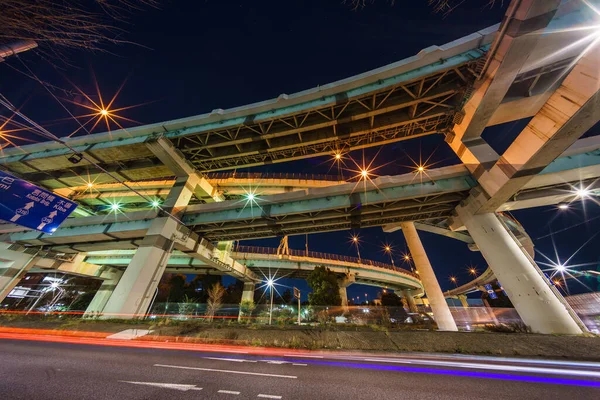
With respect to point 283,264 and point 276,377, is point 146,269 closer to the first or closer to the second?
point 276,377

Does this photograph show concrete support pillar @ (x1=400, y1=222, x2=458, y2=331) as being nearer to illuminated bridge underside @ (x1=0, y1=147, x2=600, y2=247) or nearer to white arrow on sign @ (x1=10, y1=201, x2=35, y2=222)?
illuminated bridge underside @ (x1=0, y1=147, x2=600, y2=247)

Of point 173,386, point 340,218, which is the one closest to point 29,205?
point 173,386

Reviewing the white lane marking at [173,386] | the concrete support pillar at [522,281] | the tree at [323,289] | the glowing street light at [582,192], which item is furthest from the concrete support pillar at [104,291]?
the glowing street light at [582,192]

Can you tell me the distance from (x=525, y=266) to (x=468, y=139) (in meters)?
7.53

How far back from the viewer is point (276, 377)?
4.70m

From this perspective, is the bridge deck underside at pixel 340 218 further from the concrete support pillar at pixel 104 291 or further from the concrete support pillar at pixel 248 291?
the concrete support pillar at pixel 104 291

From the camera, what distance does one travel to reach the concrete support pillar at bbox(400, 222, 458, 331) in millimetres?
17078

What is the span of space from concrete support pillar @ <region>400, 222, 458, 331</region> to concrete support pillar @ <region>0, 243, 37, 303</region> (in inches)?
1569

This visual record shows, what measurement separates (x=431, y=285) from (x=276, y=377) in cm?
1993

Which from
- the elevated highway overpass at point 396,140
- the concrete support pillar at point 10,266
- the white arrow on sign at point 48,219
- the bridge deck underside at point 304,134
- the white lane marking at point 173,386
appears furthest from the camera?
the concrete support pillar at point 10,266

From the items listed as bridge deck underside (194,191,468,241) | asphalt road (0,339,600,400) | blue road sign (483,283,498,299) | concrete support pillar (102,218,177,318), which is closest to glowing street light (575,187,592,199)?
bridge deck underside (194,191,468,241)

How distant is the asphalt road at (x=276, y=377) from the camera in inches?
146

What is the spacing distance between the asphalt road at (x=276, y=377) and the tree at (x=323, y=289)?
1842 centimetres

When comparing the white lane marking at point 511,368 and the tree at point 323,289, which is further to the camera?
the tree at point 323,289
